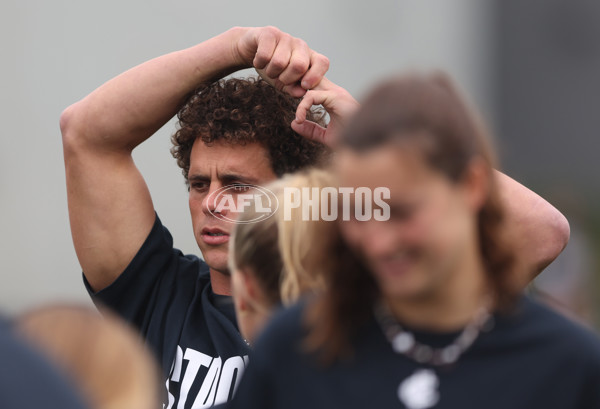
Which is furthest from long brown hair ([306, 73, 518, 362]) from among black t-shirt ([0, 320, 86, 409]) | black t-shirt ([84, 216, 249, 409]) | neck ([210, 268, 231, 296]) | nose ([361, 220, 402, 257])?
neck ([210, 268, 231, 296])

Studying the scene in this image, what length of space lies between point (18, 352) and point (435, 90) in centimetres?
74

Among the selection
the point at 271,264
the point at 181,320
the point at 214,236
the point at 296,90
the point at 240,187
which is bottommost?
the point at 181,320

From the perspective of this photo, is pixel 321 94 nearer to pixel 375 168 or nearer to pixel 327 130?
pixel 327 130

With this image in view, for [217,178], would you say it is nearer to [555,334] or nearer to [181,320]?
[181,320]

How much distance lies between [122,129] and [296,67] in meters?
0.52

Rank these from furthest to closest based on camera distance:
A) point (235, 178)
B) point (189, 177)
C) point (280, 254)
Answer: point (189, 177), point (235, 178), point (280, 254)

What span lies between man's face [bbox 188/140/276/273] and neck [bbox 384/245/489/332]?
113cm

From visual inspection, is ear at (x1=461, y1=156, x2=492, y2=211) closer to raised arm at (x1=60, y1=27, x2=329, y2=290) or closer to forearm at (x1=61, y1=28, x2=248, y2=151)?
raised arm at (x1=60, y1=27, x2=329, y2=290)

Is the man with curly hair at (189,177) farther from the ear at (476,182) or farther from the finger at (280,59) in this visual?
the ear at (476,182)

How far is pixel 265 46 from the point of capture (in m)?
2.59

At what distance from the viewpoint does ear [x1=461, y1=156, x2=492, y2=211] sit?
1457 mm

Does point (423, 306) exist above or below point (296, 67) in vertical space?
below

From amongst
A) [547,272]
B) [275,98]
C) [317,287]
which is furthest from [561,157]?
[317,287]

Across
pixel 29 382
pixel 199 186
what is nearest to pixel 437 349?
pixel 29 382
